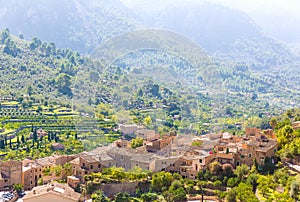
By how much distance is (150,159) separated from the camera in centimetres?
898

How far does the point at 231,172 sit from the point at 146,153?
1661mm

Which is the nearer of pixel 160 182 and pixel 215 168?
pixel 160 182

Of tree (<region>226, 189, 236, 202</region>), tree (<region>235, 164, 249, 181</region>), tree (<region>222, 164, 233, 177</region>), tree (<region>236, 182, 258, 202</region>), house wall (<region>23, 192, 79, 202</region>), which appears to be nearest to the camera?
tree (<region>236, 182, 258, 202</region>)

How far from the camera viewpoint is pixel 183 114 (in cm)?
1110

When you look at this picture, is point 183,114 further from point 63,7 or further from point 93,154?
point 63,7

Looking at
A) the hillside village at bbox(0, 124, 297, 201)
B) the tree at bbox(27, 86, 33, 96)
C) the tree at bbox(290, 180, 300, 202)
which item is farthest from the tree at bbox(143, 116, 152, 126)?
the tree at bbox(27, 86, 33, 96)

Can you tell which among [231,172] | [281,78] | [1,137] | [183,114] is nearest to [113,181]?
[231,172]

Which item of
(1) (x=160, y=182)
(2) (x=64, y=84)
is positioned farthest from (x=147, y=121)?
(2) (x=64, y=84)

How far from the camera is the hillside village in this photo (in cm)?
862

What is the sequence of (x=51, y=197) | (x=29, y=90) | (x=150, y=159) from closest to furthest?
A: (x=51, y=197)
(x=150, y=159)
(x=29, y=90)

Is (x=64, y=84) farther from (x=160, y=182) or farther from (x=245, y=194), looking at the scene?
(x=245, y=194)

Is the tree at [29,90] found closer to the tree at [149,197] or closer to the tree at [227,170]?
the tree at [149,197]

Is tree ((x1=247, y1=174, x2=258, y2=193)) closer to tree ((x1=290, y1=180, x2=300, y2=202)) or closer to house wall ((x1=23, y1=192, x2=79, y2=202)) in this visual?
tree ((x1=290, y1=180, x2=300, y2=202))

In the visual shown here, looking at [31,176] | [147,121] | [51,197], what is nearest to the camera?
[51,197]
